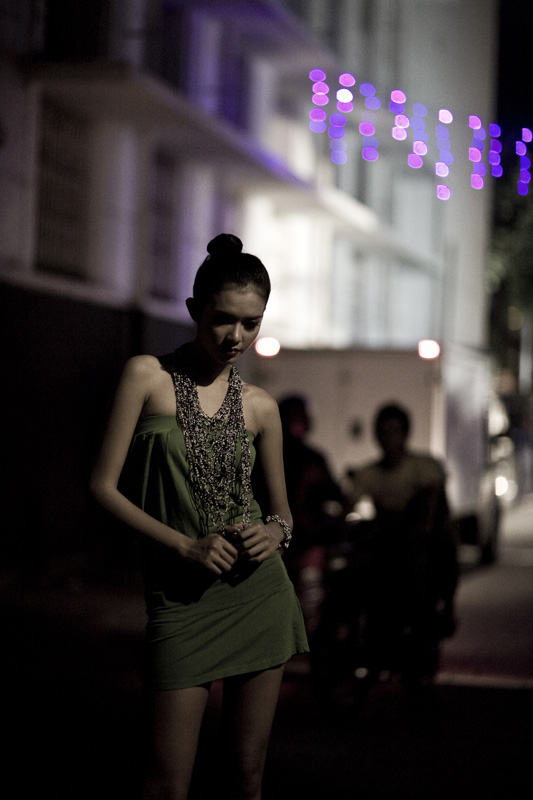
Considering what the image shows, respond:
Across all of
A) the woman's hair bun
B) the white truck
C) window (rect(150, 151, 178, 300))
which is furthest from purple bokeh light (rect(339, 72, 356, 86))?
the woman's hair bun

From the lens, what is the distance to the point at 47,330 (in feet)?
46.6

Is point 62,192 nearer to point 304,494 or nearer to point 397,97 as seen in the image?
point 304,494

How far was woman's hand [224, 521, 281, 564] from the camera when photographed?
10.7 ft

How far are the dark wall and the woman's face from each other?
32.7ft

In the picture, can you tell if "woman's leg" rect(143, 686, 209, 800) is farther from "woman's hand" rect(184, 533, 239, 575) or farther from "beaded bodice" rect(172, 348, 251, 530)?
"beaded bodice" rect(172, 348, 251, 530)

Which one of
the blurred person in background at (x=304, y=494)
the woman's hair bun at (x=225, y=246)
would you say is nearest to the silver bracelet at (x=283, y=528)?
the woman's hair bun at (x=225, y=246)

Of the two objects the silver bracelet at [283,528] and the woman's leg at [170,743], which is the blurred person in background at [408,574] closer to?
the silver bracelet at [283,528]

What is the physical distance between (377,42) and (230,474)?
26143 mm

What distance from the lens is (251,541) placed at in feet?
10.7

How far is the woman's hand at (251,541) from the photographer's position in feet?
10.7

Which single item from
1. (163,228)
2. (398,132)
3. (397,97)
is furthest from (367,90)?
(163,228)

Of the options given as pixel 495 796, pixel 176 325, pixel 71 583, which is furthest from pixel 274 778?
pixel 176 325

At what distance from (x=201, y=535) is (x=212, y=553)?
6.6 inches

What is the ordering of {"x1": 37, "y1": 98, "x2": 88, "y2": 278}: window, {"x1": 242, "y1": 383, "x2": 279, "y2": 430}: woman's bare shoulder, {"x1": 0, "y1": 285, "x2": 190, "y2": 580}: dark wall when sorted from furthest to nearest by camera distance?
{"x1": 37, "y1": 98, "x2": 88, "y2": 278}: window, {"x1": 0, "y1": 285, "x2": 190, "y2": 580}: dark wall, {"x1": 242, "y1": 383, "x2": 279, "y2": 430}: woman's bare shoulder
